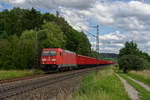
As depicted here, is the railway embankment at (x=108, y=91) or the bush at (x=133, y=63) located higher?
the bush at (x=133, y=63)

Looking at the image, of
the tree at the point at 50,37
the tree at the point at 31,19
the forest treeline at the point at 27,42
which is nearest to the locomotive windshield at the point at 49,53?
the forest treeline at the point at 27,42

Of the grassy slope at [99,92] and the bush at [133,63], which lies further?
the bush at [133,63]

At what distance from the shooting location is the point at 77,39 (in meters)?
88.5

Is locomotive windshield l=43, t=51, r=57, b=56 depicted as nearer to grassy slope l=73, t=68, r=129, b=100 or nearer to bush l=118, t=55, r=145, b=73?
grassy slope l=73, t=68, r=129, b=100

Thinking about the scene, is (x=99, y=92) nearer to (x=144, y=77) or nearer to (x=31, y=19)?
(x=144, y=77)

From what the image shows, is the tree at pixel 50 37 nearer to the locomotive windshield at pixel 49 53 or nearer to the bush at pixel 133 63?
the locomotive windshield at pixel 49 53

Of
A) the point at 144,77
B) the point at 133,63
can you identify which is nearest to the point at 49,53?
the point at 144,77

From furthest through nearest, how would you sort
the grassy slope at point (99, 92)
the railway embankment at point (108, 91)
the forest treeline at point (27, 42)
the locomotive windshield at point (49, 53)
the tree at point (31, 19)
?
the tree at point (31, 19), the forest treeline at point (27, 42), the locomotive windshield at point (49, 53), the railway embankment at point (108, 91), the grassy slope at point (99, 92)

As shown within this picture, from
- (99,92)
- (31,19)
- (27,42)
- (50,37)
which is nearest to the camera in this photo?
(99,92)

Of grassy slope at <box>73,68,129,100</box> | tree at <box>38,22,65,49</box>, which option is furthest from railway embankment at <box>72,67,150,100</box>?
tree at <box>38,22,65,49</box>

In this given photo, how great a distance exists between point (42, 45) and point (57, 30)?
319 inches

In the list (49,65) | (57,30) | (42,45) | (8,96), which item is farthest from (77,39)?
(8,96)

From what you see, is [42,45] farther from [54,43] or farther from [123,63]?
[123,63]

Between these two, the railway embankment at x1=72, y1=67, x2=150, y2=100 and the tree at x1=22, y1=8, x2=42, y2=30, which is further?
the tree at x1=22, y1=8, x2=42, y2=30
